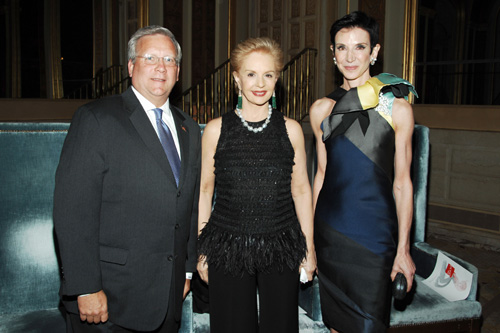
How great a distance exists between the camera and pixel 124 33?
8.24m

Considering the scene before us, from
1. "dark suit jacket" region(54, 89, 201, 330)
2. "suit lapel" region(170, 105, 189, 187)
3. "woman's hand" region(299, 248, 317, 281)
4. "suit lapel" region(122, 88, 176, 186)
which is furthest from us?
"woman's hand" region(299, 248, 317, 281)

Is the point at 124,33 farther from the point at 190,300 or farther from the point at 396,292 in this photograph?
the point at 396,292

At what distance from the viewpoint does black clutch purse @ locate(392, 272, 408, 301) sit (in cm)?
169

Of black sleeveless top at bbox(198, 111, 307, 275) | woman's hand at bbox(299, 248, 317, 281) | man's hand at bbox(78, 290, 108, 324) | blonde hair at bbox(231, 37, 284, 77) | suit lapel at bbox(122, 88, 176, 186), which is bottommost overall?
man's hand at bbox(78, 290, 108, 324)

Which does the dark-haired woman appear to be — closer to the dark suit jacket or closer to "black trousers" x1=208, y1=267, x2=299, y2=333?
"black trousers" x1=208, y1=267, x2=299, y2=333

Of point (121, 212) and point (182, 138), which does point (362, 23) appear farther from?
point (121, 212)

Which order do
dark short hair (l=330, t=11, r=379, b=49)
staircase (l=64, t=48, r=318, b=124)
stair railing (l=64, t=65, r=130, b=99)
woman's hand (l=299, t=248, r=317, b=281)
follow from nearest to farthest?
dark short hair (l=330, t=11, r=379, b=49) → woman's hand (l=299, t=248, r=317, b=281) → staircase (l=64, t=48, r=318, b=124) → stair railing (l=64, t=65, r=130, b=99)

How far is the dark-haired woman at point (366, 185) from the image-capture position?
68.1 inches

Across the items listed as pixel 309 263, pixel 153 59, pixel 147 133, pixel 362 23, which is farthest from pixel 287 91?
pixel 147 133

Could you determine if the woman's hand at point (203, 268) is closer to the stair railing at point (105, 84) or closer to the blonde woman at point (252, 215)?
the blonde woman at point (252, 215)

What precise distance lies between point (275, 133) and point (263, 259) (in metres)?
0.53

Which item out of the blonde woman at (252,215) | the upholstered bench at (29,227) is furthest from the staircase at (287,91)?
the blonde woman at (252,215)

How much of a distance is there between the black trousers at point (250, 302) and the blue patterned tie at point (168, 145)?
0.47 m

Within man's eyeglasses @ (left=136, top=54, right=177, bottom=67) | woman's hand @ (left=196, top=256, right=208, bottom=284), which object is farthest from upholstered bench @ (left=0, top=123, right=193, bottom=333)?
man's eyeglasses @ (left=136, top=54, right=177, bottom=67)
